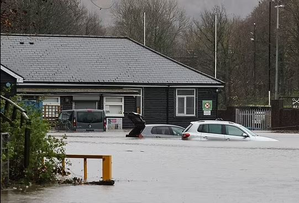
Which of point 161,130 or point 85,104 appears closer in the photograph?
point 161,130

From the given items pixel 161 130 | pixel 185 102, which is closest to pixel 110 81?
pixel 185 102

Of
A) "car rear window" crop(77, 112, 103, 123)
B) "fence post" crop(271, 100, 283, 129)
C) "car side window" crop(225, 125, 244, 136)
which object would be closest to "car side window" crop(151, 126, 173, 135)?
"car side window" crop(225, 125, 244, 136)

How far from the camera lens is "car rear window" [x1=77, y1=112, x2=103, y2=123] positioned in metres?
51.2

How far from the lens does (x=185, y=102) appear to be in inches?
2347

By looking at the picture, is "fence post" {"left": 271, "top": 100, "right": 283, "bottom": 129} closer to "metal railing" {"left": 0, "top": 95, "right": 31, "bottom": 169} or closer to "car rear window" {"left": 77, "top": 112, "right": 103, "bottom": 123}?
"car rear window" {"left": 77, "top": 112, "right": 103, "bottom": 123}

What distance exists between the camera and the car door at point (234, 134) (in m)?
37.5

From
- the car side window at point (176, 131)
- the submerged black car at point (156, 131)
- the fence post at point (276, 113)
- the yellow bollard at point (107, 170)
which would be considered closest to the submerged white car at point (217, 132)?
the submerged black car at point (156, 131)

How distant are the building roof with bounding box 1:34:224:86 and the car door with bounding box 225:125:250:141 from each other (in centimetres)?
2094

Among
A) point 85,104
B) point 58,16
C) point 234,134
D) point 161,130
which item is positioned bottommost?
point 234,134

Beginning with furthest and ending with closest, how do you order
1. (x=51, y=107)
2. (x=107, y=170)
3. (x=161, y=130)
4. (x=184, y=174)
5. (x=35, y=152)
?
(x=51, y=107), (x=161, y=130), (x=184, y=174), (x=107, y=170), (x=35, y=152)

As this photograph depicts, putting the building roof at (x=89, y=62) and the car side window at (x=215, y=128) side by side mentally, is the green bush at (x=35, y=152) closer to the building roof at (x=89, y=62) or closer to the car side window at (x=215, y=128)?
the car side window at (x=215, y=128)

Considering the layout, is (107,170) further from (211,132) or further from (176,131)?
(176,131)

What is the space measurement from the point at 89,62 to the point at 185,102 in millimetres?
6673

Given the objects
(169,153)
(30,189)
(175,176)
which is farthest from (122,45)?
(30,189)
